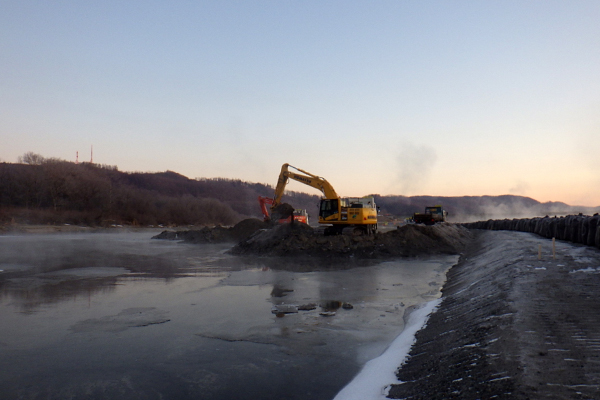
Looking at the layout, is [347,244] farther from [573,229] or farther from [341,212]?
[573,229]

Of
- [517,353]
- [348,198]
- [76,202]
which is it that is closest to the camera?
[517,353]

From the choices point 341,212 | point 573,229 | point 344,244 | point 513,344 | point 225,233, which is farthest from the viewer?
point 225,233

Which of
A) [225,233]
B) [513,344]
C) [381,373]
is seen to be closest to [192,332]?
[381,373]

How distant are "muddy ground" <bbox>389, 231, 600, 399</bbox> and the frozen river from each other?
0.95 m

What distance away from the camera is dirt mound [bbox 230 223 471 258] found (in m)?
20.4

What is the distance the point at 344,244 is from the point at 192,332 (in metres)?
14.5

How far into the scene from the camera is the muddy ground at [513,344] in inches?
146

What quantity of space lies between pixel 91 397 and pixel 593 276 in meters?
9.18

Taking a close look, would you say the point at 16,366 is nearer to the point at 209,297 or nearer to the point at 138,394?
the point at 138,394

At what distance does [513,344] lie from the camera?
467cm

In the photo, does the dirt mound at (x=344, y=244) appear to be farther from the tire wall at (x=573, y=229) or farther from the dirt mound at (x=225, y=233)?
the dirt mound at (x=225, y=233)

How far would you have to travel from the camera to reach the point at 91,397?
448 cm

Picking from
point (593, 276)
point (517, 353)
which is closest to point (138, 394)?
point (517, 353)

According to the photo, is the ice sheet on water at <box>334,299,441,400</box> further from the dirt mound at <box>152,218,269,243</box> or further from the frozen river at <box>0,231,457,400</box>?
the dirt mound at <box>152,218,269,243</box>
